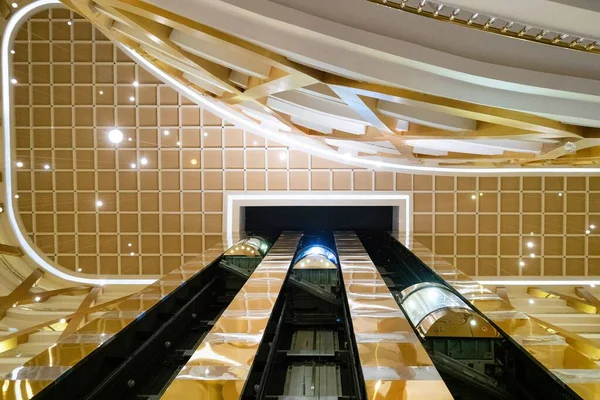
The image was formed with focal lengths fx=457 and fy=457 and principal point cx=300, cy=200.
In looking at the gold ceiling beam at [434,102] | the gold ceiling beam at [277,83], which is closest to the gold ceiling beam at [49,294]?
the gold ceiling beam at [277,83]

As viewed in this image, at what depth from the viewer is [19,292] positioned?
8.12 m

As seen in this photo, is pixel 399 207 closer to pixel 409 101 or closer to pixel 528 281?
pixel 528 281

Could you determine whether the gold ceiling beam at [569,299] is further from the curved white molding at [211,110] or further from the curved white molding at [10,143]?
the curved white molding at [10,143]

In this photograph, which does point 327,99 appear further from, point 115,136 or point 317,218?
point 115,136

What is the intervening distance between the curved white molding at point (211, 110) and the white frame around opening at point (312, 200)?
2.04 ft

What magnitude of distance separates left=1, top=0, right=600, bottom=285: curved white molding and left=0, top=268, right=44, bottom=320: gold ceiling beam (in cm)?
26

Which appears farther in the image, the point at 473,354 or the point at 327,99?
the point at 327,99

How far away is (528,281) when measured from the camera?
9641 mm

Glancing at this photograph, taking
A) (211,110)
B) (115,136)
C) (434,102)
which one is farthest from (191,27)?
(115,136)

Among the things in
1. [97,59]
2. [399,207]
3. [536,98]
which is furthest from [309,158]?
[536,98]

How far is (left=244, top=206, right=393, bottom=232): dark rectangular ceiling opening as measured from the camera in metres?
10.1

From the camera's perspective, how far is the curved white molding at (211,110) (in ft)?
29.1

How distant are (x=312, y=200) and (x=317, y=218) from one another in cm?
65

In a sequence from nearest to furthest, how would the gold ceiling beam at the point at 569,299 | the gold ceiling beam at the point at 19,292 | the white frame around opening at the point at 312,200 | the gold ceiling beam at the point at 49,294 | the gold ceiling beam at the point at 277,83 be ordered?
the gold ceiling beam at the point at 277,83 < the gold ceiling beam at the point at 19,292 < the gold ceiling beam at the point at 49,294 < the gold ceiling beam at the point at 569,299 < the white frame around opening at the point at 312,200
